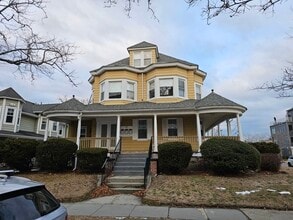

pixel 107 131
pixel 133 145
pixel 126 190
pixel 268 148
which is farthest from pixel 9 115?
pixel 268 148

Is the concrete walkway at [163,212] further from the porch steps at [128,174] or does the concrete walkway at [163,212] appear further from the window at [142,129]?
the window at [142,129]

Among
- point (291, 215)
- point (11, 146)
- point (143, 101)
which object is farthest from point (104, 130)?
point (291, 215)

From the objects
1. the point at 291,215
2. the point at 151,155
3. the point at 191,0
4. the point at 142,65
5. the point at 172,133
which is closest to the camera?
the point at 191,0

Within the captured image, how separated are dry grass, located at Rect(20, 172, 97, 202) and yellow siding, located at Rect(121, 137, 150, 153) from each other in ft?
17.8

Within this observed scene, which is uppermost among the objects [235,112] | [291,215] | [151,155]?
[235,112]

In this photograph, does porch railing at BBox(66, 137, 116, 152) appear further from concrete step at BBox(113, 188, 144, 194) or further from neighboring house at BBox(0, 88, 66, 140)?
neighboring house at BBox(0, 88, 66, 140)

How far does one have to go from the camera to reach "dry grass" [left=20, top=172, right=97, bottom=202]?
30.9 feet

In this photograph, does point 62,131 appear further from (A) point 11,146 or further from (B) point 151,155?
(B) point 151,155

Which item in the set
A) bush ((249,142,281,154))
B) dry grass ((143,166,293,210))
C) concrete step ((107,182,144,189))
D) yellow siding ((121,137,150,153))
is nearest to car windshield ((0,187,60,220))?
dry grass ((143,166,293,210))

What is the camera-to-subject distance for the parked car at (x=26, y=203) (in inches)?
95.1

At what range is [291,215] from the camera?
7.13 meters

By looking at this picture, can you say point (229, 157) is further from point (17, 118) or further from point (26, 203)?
point (17, 118)

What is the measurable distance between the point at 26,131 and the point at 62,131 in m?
6.48

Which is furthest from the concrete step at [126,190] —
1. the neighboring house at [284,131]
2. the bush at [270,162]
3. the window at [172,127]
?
the neighboring house at [284,131]
